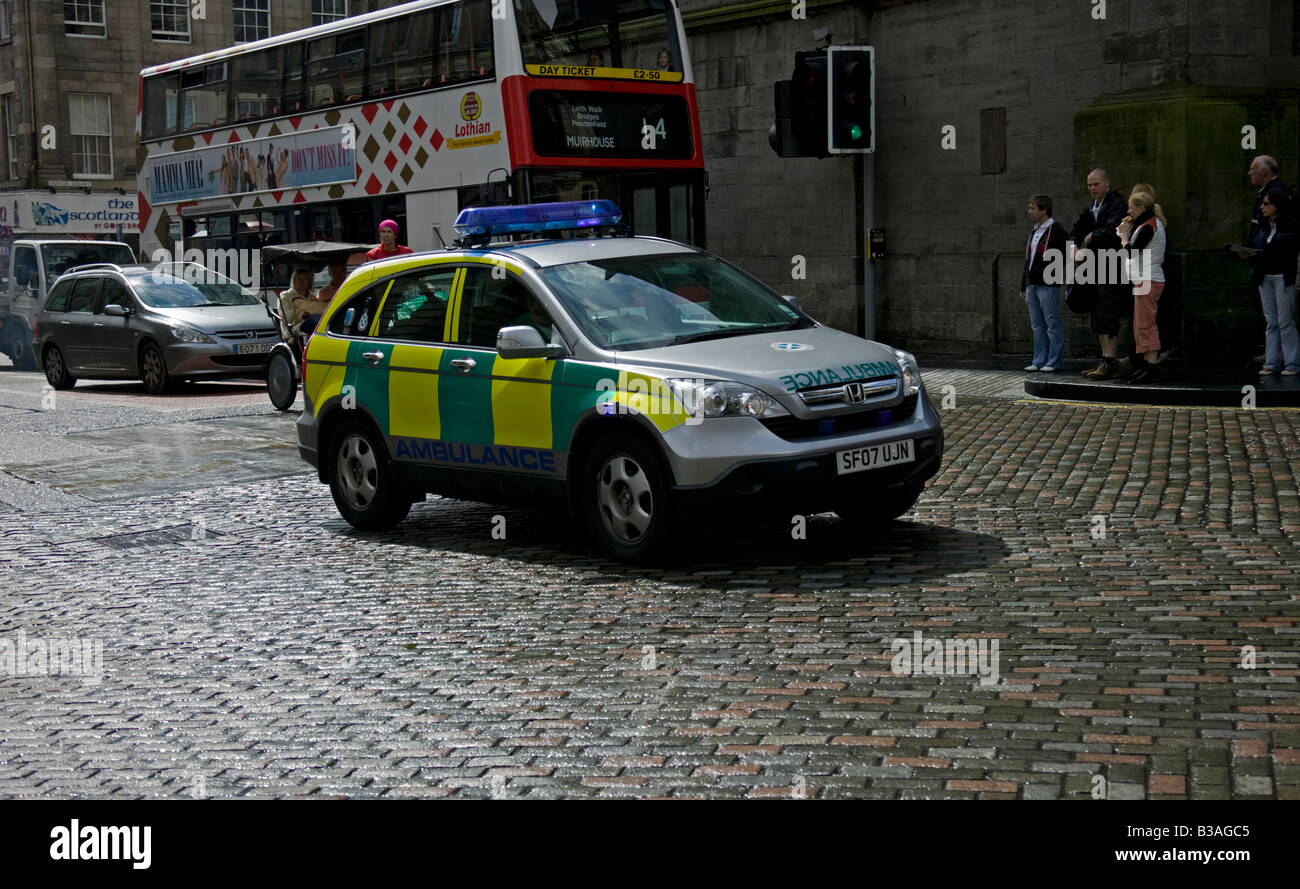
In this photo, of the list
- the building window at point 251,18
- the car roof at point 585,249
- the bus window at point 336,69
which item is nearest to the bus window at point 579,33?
the bus window at point 336,69

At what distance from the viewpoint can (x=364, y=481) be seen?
1000 centimetres

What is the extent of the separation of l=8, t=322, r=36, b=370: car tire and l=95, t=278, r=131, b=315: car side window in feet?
22.8

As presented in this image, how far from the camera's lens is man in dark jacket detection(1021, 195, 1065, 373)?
17.1 m

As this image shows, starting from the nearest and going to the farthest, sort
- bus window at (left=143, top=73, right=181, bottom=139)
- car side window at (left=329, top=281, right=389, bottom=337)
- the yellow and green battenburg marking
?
the yellow and green battenburg marking < car side window at (left=329, top=281, right=389, bottom=337) < bus window at (left=143, top=73, right=181, bottom=139)

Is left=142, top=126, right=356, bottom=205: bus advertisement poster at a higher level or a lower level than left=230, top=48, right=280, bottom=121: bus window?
lower

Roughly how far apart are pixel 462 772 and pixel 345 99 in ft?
54.6

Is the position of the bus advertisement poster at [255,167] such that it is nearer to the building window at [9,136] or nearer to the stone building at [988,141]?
the stone building at [988,141]

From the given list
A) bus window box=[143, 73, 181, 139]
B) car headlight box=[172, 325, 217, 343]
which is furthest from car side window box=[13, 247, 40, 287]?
car headlight box=[172, 325, 217, 343]

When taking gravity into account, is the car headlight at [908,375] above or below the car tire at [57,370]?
above

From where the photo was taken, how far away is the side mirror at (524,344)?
8586 mm

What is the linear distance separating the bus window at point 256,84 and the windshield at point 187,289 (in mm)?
2327

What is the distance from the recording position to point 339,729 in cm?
568

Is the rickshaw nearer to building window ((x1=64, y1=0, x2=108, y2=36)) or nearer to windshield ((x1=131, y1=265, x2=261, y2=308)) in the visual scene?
windshield ((x1=131, y1=265, x2=261, y2=308))

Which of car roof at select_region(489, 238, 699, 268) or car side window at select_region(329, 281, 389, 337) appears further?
car side window at select_region(329, 281, 389, 337)
